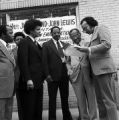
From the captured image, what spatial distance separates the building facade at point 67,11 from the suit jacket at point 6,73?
3098mm

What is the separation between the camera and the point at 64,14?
7453mm

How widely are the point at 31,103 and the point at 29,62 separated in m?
0.64

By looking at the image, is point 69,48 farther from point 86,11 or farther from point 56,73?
point 86,11

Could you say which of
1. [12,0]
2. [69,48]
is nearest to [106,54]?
[69,48]

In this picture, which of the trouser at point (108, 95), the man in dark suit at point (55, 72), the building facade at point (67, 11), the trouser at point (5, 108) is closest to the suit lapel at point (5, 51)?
the trouser at point (5, 108)

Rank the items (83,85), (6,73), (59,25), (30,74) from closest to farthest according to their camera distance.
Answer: (6,73) → (30,74) → (83,85) → (59,25)

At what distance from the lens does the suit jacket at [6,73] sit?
13.5 feet

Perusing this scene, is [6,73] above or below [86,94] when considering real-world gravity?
above

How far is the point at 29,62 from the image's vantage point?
4645mm

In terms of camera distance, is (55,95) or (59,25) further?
(59,25)

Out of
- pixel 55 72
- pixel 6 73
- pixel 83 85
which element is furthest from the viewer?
pixel 55 72

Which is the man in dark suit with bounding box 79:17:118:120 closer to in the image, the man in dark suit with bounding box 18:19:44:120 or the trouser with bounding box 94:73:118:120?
the trouser with bounding box 94:73:118:120

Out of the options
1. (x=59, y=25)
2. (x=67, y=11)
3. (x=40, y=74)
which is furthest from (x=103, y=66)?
(x=67, y=11)

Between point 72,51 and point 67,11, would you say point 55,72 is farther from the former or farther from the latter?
point 67,11
